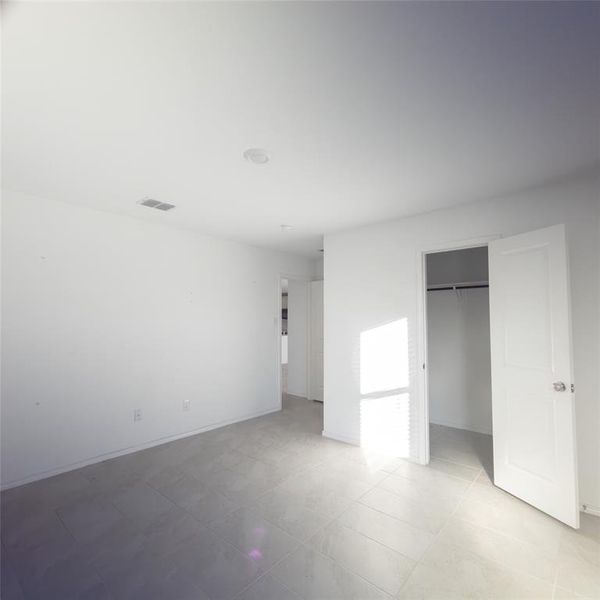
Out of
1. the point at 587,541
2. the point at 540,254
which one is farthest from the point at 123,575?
the point at 540,254

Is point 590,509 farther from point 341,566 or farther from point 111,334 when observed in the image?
point 111,334

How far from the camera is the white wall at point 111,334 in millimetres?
2830

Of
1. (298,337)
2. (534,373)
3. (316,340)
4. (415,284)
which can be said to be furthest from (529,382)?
(298,337)

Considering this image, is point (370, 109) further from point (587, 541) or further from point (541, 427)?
point (587, 541)

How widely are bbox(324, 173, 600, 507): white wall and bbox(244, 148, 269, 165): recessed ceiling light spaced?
1838 mm

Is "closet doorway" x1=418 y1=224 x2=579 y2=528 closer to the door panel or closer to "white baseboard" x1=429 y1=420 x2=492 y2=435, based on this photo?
"white baseboard" x1=429 y1=420 x2=492 y2=435

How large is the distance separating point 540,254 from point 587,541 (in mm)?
1943

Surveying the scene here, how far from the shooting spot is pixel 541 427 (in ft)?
8.05

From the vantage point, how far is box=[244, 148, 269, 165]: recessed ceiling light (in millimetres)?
2174

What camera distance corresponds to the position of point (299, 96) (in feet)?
5.45

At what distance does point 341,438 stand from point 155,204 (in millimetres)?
3290

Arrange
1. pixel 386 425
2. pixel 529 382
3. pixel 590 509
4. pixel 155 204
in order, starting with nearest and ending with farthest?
pixel 590 509 < pixel 529 382 < pixel 155 204 < pixel 386 425

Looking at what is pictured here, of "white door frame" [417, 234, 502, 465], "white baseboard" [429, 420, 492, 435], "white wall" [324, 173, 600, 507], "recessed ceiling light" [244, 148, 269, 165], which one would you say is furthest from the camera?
"white baseboard" [429, 420, 492, 435]

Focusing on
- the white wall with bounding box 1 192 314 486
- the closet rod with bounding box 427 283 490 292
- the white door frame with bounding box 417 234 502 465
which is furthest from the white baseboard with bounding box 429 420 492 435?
the white wall with bounding box 1 192 314 486
